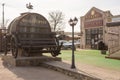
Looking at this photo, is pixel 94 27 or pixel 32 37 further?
pixel 94 27

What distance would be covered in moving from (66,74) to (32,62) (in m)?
3.15

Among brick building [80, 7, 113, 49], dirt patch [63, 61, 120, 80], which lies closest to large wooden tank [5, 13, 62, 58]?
dirt patch [63, 61, 120, 80]

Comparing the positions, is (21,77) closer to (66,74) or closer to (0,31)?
(66,74)

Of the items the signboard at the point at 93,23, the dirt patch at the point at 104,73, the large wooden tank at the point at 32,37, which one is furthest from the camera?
the signboard at the point at 93,23

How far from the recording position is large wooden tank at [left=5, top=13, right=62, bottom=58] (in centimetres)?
1122

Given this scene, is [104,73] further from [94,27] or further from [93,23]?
[93,23]

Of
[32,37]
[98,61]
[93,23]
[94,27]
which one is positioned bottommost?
[98,61]

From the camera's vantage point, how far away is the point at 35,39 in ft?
39.0

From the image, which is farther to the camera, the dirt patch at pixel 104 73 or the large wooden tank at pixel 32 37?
the large wooden tank at pixel 32 37

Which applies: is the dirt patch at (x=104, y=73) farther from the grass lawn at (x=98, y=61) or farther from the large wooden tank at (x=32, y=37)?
the large wooden tank at (x=32, y=37)

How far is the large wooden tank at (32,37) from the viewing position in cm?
1122

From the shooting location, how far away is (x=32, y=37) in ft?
40.2

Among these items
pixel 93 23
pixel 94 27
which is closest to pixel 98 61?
pixel 94 27

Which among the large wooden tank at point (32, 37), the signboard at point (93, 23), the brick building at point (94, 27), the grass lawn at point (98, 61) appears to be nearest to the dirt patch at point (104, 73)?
the grass lawn at point (98, 61)
